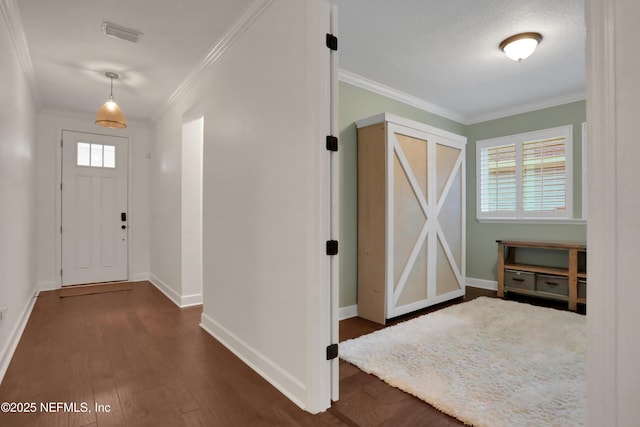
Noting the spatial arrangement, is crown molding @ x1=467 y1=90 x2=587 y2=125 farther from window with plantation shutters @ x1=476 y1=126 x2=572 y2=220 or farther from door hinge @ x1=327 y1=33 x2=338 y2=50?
door hinge @ x1=327 y1=33 x2=338 y2=50

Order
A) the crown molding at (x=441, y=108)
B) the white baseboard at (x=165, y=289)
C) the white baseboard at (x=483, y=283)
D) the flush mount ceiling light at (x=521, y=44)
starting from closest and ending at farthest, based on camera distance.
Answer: the flush mount ceiling light at (x=521, y=44) < the crown molding at (x=441, y=108) < the white baseboard at (x=165, y=289) < the white baseboard at (x=483, y=283)

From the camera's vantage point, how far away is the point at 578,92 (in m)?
4.10

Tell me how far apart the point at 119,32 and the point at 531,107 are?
5107 millimetres

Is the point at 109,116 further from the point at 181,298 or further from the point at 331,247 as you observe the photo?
the point at 331,247

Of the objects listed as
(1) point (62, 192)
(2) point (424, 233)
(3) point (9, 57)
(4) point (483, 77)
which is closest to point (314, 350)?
(2) point (424, 233)

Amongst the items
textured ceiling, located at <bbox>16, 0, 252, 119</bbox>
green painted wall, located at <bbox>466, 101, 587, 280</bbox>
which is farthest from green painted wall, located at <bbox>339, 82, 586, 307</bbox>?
textured ceiling, located at <bbox>16, 0, 252, 119</bbox>

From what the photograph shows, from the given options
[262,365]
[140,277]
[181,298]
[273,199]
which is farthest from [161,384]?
[140,277]

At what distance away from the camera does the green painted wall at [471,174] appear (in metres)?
3.62

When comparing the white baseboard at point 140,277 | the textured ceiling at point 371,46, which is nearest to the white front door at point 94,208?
the white baseboard at point 140,277

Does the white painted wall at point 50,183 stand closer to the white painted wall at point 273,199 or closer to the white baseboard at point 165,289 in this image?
the white baseboard at point 165,289

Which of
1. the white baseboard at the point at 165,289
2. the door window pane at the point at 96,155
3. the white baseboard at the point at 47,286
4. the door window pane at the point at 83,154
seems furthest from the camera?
the door window pane at the point at 96,155

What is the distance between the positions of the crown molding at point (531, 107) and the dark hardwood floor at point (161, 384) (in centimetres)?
380

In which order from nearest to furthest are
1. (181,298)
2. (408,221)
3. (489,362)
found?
(489,362), (408,221), (181,298)

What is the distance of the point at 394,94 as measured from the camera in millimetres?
4180
